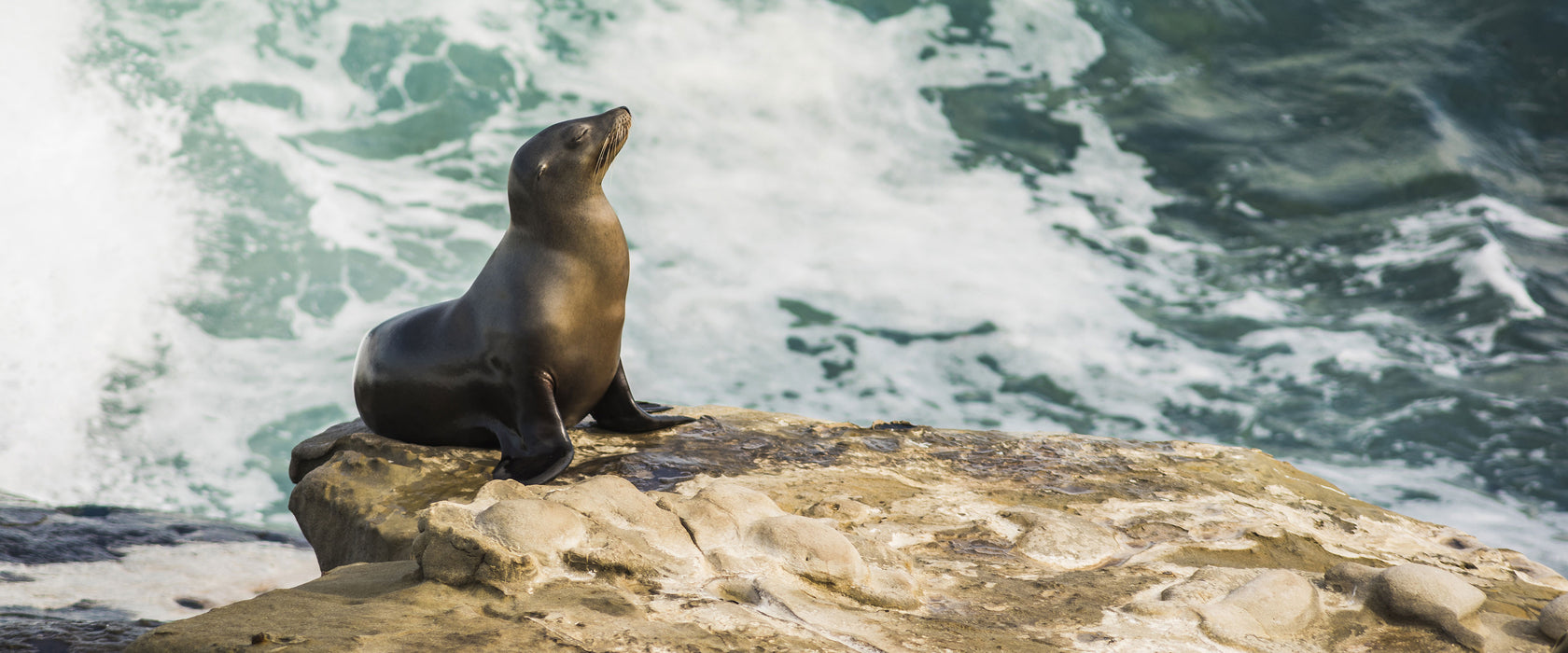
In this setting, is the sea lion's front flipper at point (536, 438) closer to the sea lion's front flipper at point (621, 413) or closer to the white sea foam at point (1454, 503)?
the sea lion's front flipper at point (621, 413)

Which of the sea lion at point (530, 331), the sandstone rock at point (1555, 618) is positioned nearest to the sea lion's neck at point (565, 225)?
the sea lion at point (530, 331)

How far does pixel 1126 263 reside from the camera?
36.3ft

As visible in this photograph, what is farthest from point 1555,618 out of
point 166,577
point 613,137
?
point 166,577

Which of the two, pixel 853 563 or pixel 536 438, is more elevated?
pixel 853 563

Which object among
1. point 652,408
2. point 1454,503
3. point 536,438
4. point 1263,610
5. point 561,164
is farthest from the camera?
point 1454,503

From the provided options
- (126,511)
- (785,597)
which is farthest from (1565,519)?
(126,511)

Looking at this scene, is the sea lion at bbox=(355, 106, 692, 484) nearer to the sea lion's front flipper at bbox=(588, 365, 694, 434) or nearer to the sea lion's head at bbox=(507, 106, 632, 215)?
the sea lion's head at bbox=(507, 106, 632, 215)

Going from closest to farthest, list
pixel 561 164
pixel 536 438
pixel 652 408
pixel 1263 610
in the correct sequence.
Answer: pixel 1263 610 < pixel 536 438 < pixel 561 164 < pixel 652 408

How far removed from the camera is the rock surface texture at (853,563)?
2.21 m

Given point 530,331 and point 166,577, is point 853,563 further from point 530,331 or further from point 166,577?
point 166,577

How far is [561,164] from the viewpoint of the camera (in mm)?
3922

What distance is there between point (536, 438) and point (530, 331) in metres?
0.34

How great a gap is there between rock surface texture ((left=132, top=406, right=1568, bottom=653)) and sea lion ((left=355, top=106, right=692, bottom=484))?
0.14m

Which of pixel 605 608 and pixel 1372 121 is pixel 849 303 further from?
pixel 605 608
